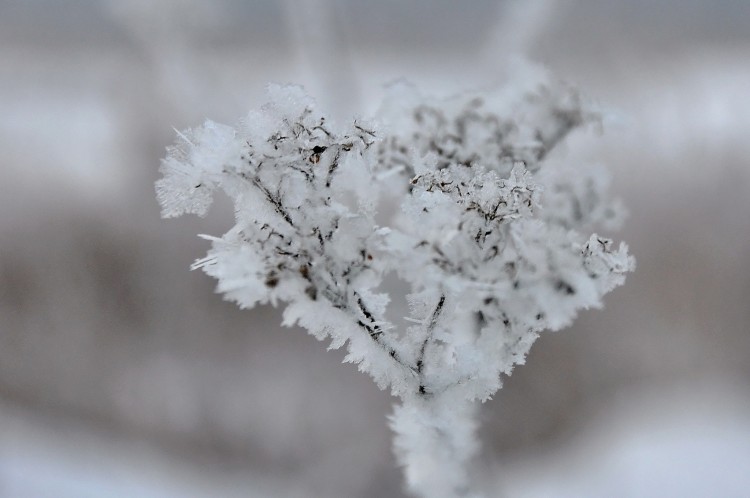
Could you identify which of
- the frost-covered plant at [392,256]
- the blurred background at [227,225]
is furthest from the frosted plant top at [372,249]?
the blurred background at [227,225]

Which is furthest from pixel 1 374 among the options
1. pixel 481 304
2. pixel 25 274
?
pixel 481 304

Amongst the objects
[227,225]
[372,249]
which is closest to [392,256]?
[372,249]

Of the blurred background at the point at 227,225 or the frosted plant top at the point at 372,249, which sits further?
the blurred background at the point at 227,225

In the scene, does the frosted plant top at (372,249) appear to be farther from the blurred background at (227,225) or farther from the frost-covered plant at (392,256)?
the blurred background at (227,225)

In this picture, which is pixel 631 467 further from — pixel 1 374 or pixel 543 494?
pixel 1 374

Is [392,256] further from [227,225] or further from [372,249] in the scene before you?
[227,225]

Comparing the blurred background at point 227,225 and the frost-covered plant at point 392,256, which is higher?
the blurred background at point 227,225
